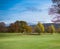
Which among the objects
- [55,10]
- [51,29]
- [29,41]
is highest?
[55,10]

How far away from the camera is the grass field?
2.50m

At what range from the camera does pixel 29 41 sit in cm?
257

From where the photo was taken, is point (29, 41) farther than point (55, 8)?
No

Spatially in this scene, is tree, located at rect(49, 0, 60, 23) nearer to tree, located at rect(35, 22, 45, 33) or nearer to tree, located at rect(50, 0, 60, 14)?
tree, located at rect(50, 0, 60, 14)

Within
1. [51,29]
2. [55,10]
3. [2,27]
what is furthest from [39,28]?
[2,27]

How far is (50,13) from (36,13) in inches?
9.1

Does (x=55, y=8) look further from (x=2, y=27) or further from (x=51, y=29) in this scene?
(x=2, y=27)

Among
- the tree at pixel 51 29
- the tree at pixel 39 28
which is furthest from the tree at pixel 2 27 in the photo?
the tree at pixel 51 29

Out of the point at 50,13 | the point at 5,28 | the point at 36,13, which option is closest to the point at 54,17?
the point at 50,13

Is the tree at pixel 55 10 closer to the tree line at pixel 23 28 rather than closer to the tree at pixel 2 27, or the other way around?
the tree line at pixel 23 28

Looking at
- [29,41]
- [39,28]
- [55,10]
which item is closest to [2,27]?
[29,41]

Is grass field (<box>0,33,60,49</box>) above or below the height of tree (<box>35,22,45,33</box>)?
below

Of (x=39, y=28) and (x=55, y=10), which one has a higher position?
(x=55, y=10)

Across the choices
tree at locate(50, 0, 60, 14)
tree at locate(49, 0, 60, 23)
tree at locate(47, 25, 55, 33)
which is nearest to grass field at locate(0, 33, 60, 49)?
tree at locate(47, 25, 55, 33)
